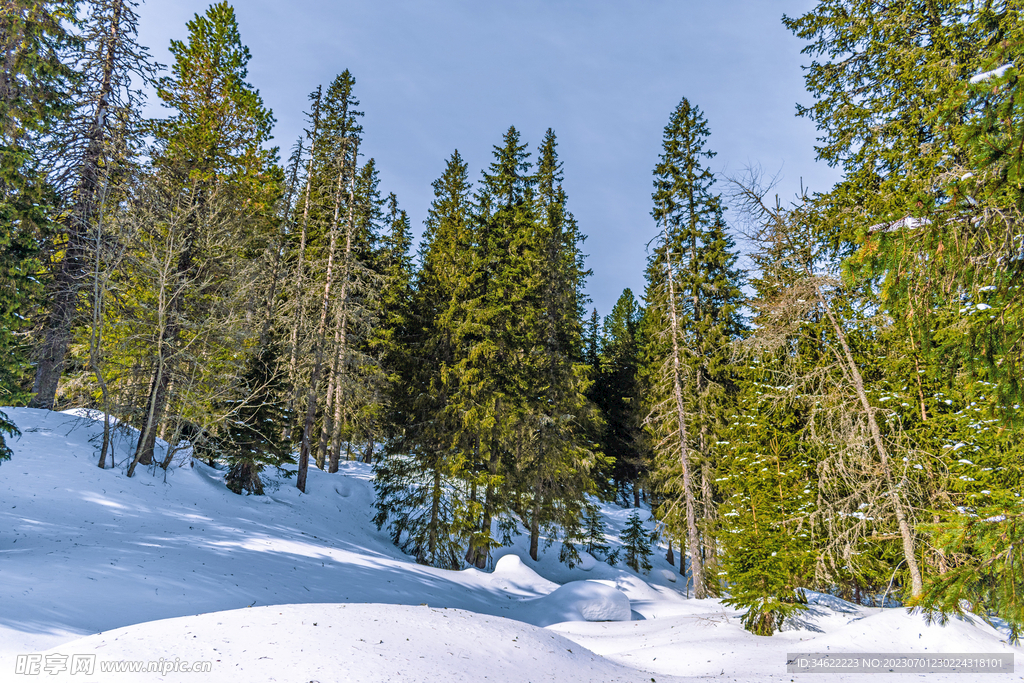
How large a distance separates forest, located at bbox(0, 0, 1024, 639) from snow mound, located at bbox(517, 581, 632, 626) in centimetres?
247

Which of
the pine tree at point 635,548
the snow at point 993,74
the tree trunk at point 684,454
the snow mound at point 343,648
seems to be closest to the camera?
the snow at point 993,74

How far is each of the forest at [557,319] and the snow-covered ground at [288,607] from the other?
3.41 feet

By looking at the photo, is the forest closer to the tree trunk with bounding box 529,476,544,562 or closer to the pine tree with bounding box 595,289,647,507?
the tree trunk with bounding box 529,476,544,562

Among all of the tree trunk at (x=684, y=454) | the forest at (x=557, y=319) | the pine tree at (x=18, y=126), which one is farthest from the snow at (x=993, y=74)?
the tree trunk at (x=684, y=454)

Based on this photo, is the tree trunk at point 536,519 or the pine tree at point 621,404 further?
the pine tree at point 621,404

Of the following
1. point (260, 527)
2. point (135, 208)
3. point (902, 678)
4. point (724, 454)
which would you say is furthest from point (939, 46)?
point (135, 208)

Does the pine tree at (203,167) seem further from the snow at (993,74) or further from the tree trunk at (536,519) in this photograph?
the snow at (993,74)

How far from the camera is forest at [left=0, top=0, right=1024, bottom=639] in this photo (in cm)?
413

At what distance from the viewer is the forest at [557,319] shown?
413 cm

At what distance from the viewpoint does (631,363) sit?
33719mm

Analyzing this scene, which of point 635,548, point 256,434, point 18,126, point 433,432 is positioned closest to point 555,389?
point 433,432

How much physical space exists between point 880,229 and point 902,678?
683 centimetres

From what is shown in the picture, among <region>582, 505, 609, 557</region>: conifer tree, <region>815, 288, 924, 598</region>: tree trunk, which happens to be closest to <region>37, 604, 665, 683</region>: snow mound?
<region>815, 288, 924, 598</region>: tree trunk

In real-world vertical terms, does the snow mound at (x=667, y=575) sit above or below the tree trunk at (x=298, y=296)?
below
